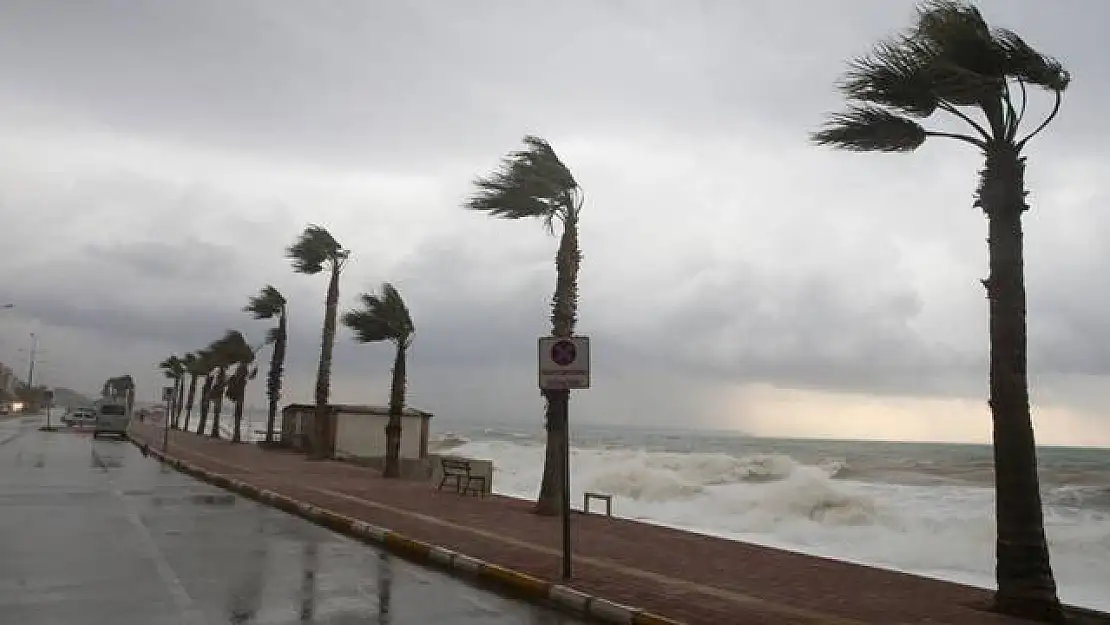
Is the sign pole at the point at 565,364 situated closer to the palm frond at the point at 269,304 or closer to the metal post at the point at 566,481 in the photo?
the metal post at the point at 566,481

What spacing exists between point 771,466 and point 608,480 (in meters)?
16.9

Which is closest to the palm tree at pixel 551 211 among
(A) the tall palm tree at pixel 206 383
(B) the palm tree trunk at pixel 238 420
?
(B) the palm tree trunk at pixel 238 420

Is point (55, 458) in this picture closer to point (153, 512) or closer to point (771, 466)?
point (153, 512)

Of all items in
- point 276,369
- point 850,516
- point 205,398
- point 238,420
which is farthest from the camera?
point 205,398

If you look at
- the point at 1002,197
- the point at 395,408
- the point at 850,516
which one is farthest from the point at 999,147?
the point at 850,516

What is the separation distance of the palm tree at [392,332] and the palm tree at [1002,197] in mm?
18876

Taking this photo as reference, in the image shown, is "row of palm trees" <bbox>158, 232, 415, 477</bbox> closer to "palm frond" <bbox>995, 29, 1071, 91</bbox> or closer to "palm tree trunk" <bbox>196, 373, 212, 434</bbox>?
"palm tree trunk" <bbox>196, 373, 212, 434</bbox>

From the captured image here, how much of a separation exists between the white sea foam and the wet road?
10853 millimetres

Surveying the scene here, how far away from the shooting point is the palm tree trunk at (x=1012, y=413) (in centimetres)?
915

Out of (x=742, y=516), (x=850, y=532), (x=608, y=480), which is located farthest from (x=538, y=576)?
(x=608, y=480)

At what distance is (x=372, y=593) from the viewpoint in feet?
31.1

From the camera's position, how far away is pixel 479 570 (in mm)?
10953

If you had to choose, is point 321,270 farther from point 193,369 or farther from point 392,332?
point 193,369

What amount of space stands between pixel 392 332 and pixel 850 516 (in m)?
16.9
